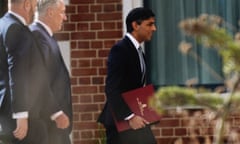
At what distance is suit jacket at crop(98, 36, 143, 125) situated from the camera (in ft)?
25.1

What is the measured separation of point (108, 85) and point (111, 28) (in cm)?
202

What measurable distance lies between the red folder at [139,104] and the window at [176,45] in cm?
213

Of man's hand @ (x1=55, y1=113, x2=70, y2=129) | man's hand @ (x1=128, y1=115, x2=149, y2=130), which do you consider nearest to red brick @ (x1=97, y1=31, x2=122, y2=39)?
man's hand @ (x1=128, y1=115, x2=149, y2=130)

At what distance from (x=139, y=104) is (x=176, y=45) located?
2.36 metres

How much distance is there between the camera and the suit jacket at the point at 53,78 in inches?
275

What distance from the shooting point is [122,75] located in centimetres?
767

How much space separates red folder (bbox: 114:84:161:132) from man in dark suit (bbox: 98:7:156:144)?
3cm

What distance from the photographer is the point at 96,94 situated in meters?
9.64

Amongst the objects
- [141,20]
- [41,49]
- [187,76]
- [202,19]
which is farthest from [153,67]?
[202,19]

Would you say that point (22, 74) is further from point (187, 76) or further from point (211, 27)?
point (187, 76)

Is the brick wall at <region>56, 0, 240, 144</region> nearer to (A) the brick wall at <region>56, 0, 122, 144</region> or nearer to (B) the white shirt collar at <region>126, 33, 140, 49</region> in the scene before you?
(A) the brick wall at <region>56, 0, 122, 144</region>

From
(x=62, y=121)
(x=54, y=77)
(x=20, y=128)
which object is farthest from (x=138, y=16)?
(x=20, y=128)

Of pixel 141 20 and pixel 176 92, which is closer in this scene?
pixel 176 92

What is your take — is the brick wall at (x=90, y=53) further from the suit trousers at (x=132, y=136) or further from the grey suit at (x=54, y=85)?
the grey suit at (x=54, y=85)
